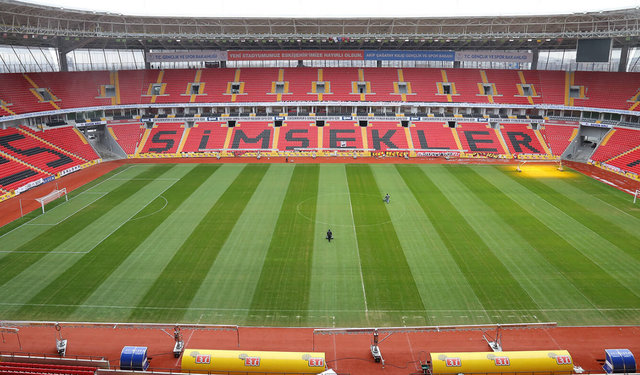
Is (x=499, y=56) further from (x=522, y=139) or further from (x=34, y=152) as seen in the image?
(x=34, y=152)

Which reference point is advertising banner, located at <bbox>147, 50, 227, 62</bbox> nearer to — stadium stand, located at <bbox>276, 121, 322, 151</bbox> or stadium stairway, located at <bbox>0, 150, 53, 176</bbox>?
stadium stand, located at <bbox>276, 121, 322, 151</bbox>

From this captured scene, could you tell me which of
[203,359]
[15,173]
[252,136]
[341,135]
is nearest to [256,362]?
[203,359]

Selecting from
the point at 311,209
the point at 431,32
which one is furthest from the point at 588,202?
the point at 431,32

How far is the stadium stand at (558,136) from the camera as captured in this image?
4919 cm

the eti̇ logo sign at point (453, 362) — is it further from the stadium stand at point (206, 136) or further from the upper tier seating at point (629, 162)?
the stadium stand at point (206, 136)

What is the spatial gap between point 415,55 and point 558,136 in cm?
2021

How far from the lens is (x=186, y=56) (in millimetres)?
55906

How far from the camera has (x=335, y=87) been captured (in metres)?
56.4

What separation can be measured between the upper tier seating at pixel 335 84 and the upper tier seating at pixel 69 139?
325 centimetres

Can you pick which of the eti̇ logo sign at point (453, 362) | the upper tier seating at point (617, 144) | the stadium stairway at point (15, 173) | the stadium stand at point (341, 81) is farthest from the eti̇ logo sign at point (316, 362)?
the stadium stand at point (341, 81)

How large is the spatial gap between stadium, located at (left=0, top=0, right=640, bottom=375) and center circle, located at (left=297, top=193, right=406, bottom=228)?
29 centimetres

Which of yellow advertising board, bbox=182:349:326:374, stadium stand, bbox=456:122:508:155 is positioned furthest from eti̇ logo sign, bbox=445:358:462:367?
stadium stand, bbox=456:122:508:155

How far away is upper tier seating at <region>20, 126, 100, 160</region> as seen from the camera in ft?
147

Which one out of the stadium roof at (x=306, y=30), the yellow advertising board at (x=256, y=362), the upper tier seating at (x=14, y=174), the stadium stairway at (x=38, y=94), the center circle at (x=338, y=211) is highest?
the stadium roof at (x=306, y=30)
